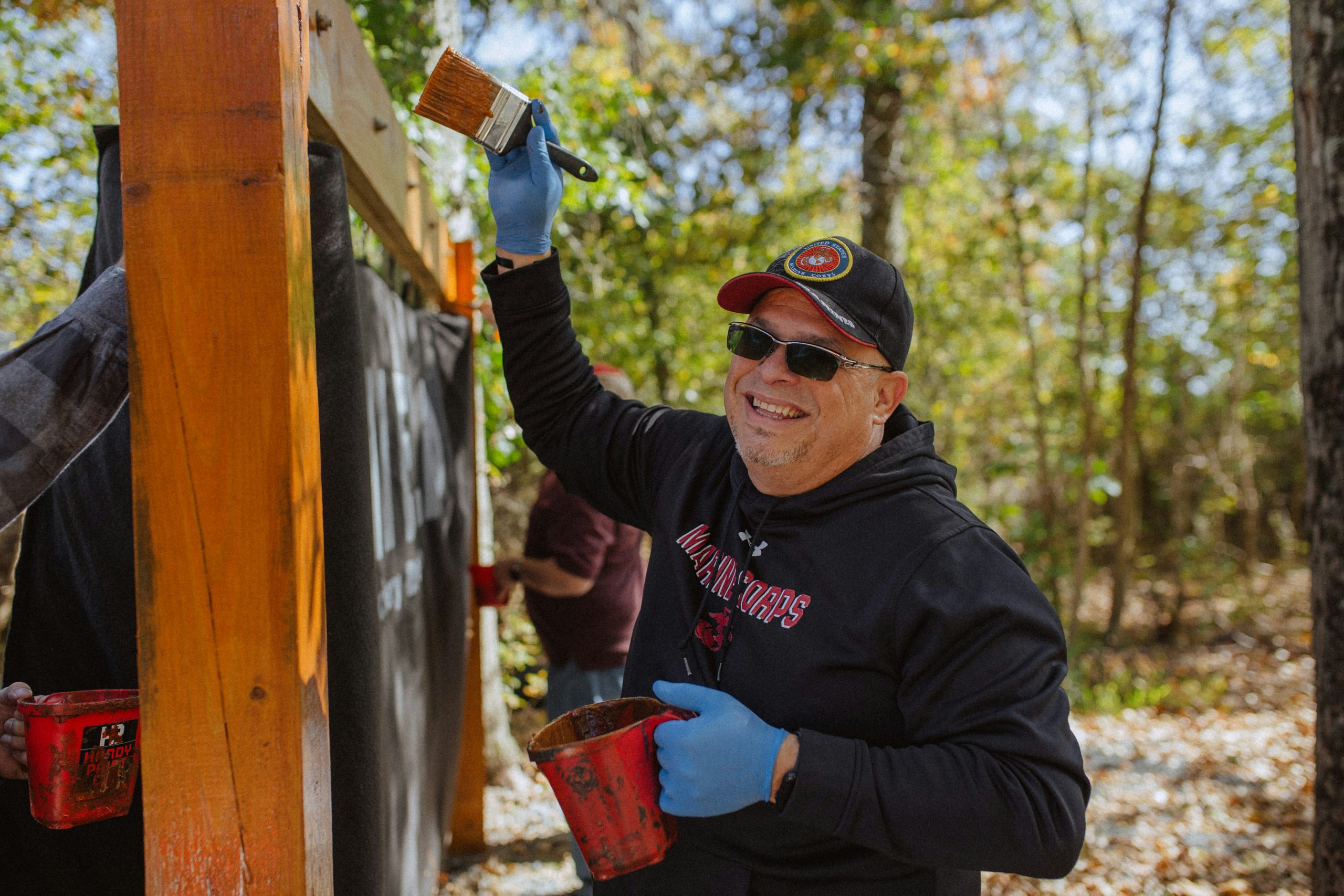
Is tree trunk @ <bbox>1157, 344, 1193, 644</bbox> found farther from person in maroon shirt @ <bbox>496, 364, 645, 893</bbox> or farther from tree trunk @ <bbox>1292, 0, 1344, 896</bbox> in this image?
person in maroon shirt @ <bbox>496, 364, 645, 893</bbox>

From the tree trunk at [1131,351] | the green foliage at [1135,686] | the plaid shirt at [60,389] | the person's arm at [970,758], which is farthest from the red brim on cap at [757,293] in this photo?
the tree trunk at [1131,351]

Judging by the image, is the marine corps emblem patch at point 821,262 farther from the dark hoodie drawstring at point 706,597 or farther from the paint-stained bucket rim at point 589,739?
the paint-stained bucket rim at point 589,739

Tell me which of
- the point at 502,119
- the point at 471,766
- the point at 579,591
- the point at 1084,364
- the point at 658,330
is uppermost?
the point at 658,330

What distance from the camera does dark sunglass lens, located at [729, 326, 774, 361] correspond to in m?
1.81

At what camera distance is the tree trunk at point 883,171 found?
8008 mm

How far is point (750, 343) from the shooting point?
1846 mm

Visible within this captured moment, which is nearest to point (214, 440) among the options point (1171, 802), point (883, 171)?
point (1171, 802)

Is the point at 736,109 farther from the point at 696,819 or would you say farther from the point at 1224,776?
the point at 696,819

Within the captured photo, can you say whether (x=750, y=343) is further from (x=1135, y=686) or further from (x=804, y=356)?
(x=1135, y=686)

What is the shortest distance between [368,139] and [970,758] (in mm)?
1825

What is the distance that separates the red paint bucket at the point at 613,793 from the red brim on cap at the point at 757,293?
839 millimetres

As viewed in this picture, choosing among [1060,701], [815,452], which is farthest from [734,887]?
[815,452]

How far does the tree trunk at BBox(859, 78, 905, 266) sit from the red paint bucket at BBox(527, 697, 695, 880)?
23.6ft

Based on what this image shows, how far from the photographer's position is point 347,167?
1.90 m
